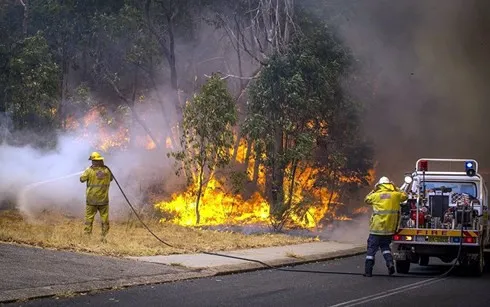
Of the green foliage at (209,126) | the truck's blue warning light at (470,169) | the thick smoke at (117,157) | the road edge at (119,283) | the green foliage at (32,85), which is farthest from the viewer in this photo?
the green foliage at (32,85)

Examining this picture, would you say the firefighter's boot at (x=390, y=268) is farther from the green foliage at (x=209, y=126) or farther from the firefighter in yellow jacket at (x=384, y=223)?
the green foliage at (x=209, y=126)

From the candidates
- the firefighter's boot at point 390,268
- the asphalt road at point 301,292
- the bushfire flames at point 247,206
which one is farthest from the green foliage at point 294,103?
the asphalt road at point 301,292

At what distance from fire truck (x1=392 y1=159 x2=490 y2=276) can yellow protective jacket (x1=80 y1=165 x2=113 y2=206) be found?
589 cm

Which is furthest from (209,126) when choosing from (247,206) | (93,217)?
(93,217)

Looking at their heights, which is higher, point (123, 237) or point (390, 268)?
point (123, 237)

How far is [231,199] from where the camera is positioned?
22.8 metres

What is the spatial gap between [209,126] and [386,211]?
9168 mm

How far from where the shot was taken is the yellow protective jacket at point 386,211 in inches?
466

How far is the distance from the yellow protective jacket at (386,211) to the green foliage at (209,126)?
8893mm

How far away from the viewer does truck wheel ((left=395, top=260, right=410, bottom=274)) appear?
42.0 ft

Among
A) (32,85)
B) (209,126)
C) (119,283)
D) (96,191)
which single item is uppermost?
(32,85)

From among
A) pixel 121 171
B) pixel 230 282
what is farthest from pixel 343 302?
pixel 121 171

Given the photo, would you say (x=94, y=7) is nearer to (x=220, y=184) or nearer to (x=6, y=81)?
(x=6, y=81)

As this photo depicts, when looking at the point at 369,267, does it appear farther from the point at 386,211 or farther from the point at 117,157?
the point at 117,157
